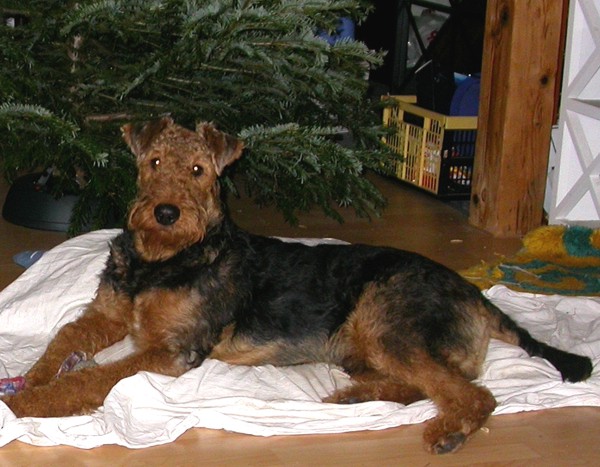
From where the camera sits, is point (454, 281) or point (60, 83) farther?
point (60, 83)

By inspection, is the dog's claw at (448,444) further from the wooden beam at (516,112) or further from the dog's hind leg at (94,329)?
the wooden beam at (516,112)

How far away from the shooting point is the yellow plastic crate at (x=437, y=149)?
6.09 meters

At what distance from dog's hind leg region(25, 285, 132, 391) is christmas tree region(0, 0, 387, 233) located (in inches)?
26.1

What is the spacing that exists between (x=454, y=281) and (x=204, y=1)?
5.25ft

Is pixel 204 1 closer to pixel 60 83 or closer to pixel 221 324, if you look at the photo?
pixel 60 83

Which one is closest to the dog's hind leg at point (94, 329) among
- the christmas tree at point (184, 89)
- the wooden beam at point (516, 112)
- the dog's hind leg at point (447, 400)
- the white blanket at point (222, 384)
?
the white blanket at point (222, 384)

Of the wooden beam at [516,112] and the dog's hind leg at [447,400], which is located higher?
the wooden beam at [516,112]

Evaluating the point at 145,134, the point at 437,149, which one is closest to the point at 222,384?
the point at 145,134

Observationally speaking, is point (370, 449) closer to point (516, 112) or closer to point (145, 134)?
point (145, 134)

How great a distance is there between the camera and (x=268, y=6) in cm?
396

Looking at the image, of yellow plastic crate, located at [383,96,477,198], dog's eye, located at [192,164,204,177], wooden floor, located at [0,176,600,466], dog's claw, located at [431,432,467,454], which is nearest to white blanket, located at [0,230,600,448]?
wooden floor, located at [0,176,600,466]

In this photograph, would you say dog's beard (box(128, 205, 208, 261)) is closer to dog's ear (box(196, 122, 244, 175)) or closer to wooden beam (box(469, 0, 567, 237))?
dog's ear (box(196, 122, 244, 175))

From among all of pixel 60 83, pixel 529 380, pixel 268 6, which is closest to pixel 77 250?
pixel 60 83

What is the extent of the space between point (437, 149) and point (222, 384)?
11.0 ft
